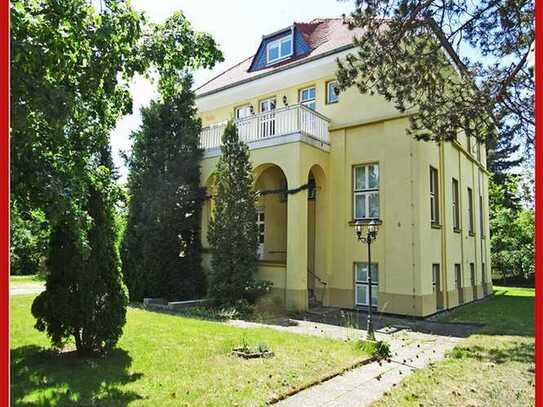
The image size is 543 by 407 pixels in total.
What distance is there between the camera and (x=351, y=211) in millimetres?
14977

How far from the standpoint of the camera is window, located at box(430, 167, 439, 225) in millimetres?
15141

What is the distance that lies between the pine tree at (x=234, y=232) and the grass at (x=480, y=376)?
262 inches

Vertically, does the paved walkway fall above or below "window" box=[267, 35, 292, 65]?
below

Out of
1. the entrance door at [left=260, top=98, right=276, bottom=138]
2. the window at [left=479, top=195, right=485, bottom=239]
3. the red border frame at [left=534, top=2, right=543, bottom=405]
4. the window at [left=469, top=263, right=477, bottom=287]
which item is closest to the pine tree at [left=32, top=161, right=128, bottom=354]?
the red border frame at [left=534, top=2, right=543, bottom=405]

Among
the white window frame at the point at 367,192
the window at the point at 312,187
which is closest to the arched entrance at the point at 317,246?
the window at the point at 312,187

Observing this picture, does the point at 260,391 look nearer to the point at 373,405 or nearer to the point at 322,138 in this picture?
the point at 373,405

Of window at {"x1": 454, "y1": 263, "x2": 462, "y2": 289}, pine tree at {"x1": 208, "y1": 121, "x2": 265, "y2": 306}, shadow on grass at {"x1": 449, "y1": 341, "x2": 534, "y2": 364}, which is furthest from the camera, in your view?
window at {"x1": 454, "y1": 263, "x2": 462, "y2": 289}

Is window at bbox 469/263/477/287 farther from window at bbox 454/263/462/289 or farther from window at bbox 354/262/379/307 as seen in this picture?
window at bbox 354/262/379/307

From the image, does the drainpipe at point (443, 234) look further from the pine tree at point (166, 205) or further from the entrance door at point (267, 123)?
the pine tree at point (166, 205)

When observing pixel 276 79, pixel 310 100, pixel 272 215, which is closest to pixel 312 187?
pixel 272 215

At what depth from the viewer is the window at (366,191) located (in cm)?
1470

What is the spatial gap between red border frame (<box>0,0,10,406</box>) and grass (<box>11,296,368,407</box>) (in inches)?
124

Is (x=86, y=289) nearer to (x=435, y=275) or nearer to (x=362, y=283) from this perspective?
(x=362, y=283)

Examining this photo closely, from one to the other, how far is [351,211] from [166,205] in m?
6.70
